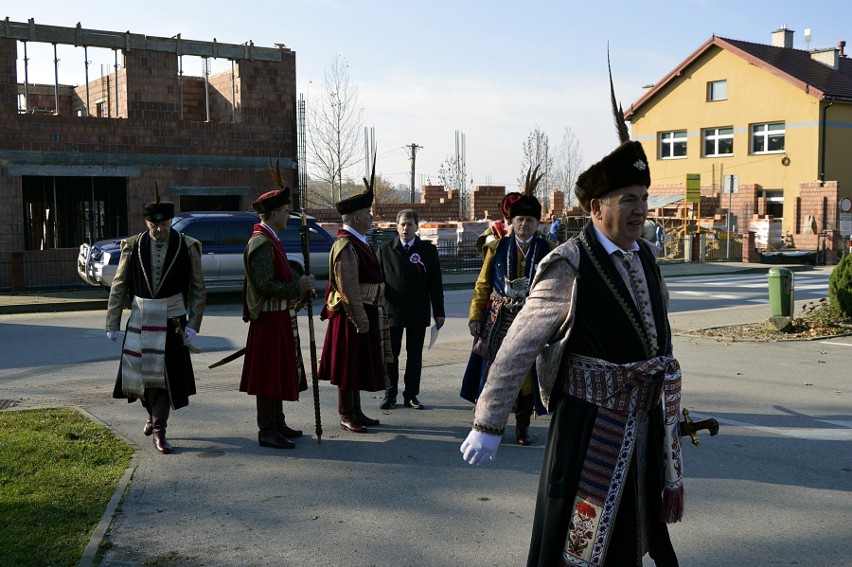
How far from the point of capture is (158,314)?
7129 mm

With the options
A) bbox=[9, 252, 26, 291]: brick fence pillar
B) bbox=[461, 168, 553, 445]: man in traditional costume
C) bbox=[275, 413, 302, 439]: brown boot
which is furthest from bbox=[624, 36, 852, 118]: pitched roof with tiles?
bbox=[275, 413, 302, 439]: brown boot

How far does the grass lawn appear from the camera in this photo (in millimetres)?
4895

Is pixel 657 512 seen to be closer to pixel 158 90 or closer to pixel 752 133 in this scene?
pixel 158 90

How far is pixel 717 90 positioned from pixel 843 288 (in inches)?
1263

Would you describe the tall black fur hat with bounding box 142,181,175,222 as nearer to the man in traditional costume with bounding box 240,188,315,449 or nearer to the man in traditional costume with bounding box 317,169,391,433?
the man in traditional costume with bounding box 240,188,315,449

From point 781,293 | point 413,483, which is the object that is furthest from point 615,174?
point 781,293

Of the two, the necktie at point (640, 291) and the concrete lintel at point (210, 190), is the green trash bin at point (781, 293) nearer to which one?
the necktie at point (640, 291)

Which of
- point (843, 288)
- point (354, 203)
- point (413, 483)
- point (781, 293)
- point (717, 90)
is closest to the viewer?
point (413, 483)

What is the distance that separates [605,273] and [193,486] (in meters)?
3.70

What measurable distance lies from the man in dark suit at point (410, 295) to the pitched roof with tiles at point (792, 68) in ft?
116

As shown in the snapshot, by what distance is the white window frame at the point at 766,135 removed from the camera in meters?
41.1

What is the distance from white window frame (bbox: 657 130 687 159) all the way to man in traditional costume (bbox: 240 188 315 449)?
4141cm

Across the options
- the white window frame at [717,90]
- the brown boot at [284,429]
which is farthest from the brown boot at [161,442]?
the white window frame at [717,90]

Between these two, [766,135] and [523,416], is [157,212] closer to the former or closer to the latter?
[523,416]
